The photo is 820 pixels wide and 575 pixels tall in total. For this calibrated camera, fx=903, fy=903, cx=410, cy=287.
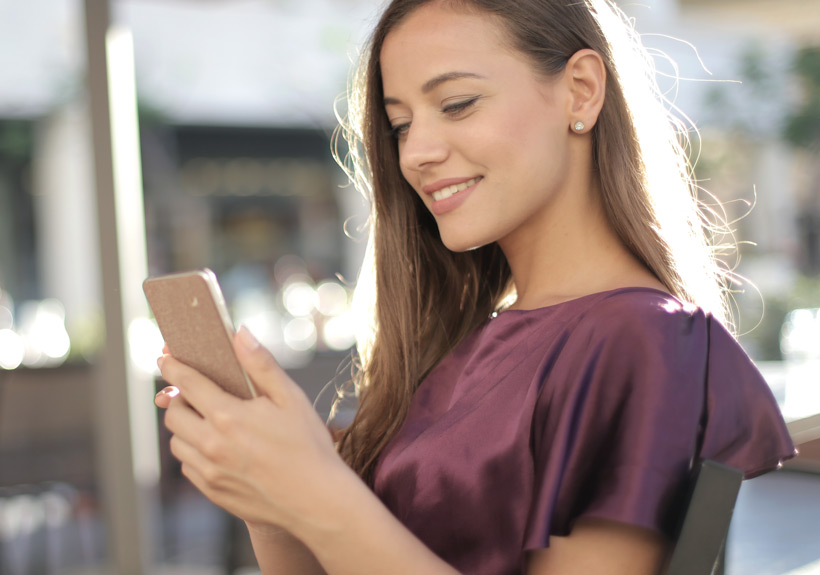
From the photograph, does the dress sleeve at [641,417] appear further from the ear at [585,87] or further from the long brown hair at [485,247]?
the ear at [585,87]

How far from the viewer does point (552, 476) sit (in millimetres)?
1034

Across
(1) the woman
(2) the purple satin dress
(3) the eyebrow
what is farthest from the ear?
(2) the purple satin dress

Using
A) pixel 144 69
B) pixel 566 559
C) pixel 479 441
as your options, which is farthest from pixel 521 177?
pixel 144 69

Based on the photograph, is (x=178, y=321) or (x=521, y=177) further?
(x=521, y=177)

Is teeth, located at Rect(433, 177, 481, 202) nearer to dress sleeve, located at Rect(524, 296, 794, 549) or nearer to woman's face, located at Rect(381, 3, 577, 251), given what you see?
woman's face, located at Rect(381, 3, 577, 251)

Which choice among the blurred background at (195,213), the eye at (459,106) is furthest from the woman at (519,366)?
the blurred background at (195,213)

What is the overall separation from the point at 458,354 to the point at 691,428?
1.75 feet

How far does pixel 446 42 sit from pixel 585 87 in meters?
0.21

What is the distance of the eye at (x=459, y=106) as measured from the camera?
1.20m

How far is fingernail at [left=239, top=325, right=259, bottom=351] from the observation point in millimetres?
902

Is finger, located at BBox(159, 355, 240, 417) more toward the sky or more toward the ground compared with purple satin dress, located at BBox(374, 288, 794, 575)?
more toward the sky

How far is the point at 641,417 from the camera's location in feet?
3.31

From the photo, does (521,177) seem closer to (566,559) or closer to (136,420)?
(566,559)

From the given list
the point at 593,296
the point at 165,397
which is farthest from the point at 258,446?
the point at 593,296
